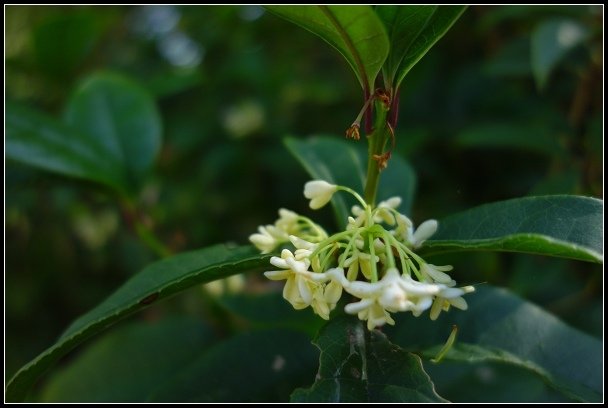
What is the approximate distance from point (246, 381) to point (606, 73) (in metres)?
1.34

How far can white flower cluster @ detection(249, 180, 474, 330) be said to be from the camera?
0.94 metres

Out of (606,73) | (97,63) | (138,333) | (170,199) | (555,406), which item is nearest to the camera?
(555,406)

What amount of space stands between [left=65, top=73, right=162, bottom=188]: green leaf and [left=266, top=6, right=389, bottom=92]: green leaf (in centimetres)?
107

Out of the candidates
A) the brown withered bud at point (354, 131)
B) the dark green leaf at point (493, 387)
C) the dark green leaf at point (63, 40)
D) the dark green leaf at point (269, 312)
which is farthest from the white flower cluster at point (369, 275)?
the dark green leaf at point (63, 40)

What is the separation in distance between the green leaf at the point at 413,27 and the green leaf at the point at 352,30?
2.0 inches

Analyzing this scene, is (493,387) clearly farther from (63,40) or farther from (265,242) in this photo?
(63,40)

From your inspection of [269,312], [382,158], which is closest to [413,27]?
[382,158]

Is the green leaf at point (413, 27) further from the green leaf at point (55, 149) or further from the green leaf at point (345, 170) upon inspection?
the green leaf at point (55, 149)

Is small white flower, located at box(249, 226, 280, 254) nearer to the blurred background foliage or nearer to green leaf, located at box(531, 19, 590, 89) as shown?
the blurred background foliage

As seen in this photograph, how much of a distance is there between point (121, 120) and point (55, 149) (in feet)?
1.22

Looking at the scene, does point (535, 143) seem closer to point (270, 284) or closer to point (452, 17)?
point (270, 284)

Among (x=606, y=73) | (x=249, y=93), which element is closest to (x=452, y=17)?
(x=606, y=73)

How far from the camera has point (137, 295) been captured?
3.58 feet

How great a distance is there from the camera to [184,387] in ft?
4.56
